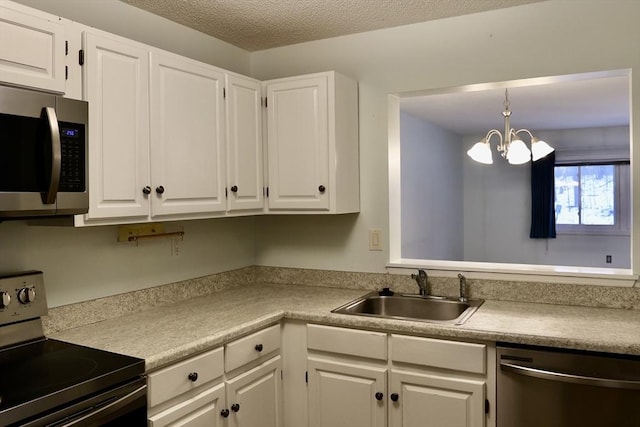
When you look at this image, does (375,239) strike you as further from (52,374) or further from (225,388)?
(52,374)

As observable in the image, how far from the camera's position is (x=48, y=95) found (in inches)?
64.2

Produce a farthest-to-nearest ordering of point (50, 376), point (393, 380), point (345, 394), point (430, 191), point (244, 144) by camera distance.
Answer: point (430, 191), point (244, 144), point (345, 394), point (393, 380), point (50, 376)

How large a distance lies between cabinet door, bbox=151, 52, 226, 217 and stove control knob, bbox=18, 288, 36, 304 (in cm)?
53

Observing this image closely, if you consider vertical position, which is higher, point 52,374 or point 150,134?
point 150,134

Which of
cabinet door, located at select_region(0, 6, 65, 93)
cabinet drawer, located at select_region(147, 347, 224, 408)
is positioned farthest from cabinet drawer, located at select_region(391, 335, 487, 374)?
cabinet door, located at select_region(0, 6, 65, 93)

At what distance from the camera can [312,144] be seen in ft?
8.85

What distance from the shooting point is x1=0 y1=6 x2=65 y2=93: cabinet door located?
157cm

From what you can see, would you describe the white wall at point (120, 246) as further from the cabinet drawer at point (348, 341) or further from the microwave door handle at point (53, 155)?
the cabinet drawer at point (348, 341)

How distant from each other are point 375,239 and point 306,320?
2.42ft

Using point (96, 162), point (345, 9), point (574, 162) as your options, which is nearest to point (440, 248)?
point (574, 162)

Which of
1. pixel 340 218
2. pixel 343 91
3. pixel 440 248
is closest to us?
pixel 343 91

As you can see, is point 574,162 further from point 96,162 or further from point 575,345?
point 96,162

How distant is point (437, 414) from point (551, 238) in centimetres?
581

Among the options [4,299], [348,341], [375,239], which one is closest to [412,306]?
[375,239]
